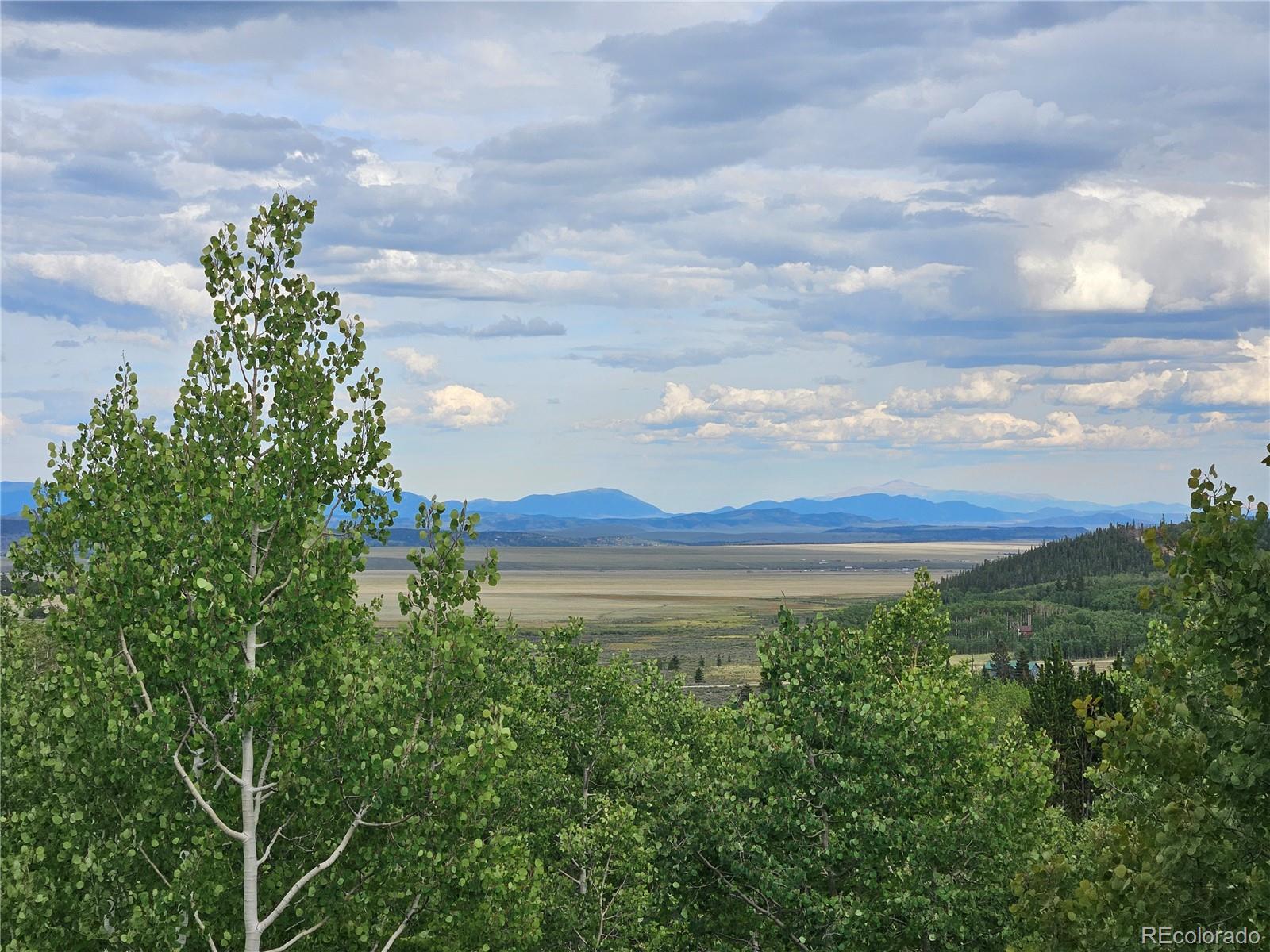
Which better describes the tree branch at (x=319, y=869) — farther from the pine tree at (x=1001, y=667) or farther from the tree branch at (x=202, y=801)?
the pine tree at (x=1001, y=667)

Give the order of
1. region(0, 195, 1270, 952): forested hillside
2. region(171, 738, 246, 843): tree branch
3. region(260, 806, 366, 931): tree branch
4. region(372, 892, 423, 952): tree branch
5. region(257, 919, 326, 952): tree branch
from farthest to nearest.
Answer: region(372, 892, 423, 952): tree branch → region(257, 919, 326, 952): tree branch → region(260, 806, 366, 931): tree branch → region(171, 738, 246, 843): tree branch → region(0, 195, 1270, 952): forested hillside

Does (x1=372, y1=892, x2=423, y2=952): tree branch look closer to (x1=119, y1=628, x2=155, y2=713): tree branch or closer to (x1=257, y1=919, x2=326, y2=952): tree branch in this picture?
(x1=257, y1=919, x2=326, y2=952): tree branch

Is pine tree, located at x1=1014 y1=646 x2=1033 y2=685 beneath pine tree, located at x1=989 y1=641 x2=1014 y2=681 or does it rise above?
above

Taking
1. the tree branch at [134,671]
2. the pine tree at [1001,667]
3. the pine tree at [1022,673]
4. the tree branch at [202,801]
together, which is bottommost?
the pine tree at [1001,667]

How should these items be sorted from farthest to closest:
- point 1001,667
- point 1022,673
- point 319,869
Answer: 1. point 1001,667
2. point 1022,673
3. point 319,869

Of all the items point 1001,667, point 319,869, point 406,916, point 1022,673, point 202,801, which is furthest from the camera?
point 1001,667

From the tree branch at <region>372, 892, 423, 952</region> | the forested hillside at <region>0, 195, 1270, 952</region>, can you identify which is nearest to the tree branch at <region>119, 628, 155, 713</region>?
the forested hillside at <region>0, 195, 1270, 952</region>

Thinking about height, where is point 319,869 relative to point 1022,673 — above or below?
above

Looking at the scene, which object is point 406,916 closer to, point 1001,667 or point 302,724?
point 302,724

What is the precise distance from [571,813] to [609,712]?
380 centimetres

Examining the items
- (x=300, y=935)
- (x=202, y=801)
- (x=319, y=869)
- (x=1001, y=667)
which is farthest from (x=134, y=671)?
(x=1001, y=667)

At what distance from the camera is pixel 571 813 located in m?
36.1

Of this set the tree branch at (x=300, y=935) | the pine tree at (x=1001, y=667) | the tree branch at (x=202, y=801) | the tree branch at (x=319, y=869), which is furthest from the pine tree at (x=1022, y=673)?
the tree branch at (x=202, y=801)

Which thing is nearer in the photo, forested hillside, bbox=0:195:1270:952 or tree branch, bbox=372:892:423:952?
forested hillside, bbox=0:195:1270:952
